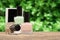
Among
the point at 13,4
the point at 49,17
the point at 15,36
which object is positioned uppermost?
the point at 13,4

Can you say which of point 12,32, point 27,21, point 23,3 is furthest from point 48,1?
point 12,32

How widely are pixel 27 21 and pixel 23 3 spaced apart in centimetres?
30

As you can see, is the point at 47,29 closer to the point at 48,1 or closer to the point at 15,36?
the point at 48,1

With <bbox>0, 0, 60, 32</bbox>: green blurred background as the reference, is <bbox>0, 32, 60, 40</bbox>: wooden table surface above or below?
below

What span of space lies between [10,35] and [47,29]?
15.0 inches

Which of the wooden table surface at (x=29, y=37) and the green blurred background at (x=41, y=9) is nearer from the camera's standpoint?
the wooden table surface at (x=29, y=37)

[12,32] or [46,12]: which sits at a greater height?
[46,12]

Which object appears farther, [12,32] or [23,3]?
[23,3]

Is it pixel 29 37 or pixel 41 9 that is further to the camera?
pixel 41 9

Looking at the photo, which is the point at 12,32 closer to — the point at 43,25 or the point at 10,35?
the point at 10,35

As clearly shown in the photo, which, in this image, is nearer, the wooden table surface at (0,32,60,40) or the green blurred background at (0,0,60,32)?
the wooden table surface at (0,32,60,40)

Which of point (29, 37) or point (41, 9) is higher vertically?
point (41, 9)

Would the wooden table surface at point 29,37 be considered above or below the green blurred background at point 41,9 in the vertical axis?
below

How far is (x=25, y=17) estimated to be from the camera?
1117 millimetres
